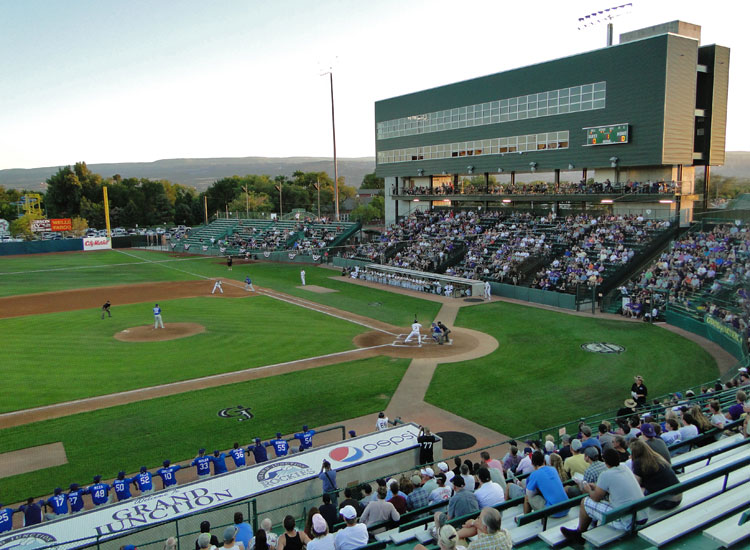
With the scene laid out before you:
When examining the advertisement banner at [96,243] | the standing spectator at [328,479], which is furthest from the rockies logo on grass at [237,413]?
the advertisement banner at [96,243]

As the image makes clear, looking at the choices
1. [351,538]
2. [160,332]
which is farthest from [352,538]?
[160,332]

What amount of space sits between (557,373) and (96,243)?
75014 millimetres

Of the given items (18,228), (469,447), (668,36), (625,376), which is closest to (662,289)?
(625,376)

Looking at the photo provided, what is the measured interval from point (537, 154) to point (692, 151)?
1104 cm

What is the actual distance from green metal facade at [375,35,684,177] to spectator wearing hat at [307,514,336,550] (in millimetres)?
37156

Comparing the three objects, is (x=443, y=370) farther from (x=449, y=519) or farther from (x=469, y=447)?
(x=449, y=519)

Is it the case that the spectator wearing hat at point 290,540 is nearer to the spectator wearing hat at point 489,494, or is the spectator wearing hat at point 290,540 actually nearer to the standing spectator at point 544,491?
the spectator wearing hat at point 489,494

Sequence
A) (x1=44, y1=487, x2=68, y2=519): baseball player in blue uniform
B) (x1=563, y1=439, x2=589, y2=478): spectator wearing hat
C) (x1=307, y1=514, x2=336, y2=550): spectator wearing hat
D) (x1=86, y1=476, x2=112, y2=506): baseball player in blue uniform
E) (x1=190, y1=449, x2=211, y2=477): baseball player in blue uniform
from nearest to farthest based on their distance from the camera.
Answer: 1. (x1=307, y1=514, x2=336, y2=550): spectator wearing hat
2. (x1=563, y1=439, x2=589, y2=478): spectator wearing hat
3. (x1=44, y1=487, x2=68, y2=519): baseball player in blue uniform
4. (x1=86, y1=476, x2=112, y2=506): baseball player in blue uniform
5. (x1=190, y1=449, x2=211, y2=477): baseball player in blue uniform

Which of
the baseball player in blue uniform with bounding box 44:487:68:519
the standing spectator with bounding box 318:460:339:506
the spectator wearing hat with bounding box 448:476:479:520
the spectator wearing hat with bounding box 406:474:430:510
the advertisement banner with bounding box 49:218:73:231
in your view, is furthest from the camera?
the advertisement banner with bounding box 49:218:73:231

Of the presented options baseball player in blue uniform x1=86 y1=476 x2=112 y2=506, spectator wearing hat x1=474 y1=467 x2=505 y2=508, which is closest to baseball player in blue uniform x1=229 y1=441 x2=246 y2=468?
baseball player in blue uniform x1=86 y1=476 x2=112 y2=506

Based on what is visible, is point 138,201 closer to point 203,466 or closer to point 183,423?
point 183,423

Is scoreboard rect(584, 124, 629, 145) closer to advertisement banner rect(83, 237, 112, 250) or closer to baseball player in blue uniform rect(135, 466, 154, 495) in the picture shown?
baseball player in blue uniform rect(135, 466, 154, 495)

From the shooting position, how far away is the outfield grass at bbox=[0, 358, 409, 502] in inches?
561

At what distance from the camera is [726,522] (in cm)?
639
